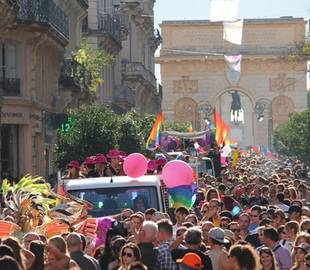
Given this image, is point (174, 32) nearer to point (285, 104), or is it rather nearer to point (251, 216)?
point (285, 104)

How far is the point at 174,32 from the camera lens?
354 ft

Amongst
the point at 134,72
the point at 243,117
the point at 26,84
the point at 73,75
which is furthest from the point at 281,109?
the point at 26,84

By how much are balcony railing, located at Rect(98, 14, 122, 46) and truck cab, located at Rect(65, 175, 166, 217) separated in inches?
1729

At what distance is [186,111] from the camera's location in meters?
113

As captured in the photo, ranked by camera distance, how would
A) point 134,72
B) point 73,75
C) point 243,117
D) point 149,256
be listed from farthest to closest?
1. point 243,117
2. point 134,72
3. point 73,75
4. point 149,256

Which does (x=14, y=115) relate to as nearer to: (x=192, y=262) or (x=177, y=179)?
(x=177, y=179)

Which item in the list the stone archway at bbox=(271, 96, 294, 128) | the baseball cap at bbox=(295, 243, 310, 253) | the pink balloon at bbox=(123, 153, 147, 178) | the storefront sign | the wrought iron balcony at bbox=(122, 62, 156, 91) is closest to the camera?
the baseball cap at bbox=(295, 243, 310, 253)

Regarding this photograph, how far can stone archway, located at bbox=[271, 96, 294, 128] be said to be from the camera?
112m

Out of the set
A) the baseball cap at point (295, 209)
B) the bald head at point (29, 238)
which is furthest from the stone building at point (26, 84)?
the bald head at point (29, 238)

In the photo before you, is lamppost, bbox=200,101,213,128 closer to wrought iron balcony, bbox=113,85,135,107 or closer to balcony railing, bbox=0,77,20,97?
wrought iron balcony, bbox=113,85,135,107

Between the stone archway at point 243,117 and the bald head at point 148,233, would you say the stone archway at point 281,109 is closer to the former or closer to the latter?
the stone archway at point 243,117

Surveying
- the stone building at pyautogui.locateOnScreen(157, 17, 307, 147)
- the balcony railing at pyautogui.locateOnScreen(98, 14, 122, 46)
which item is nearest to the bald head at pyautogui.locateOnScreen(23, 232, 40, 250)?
the balcony railing at pyautogui.locateOnScreen(98, 14, 122, 46)

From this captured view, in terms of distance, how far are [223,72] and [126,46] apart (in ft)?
113

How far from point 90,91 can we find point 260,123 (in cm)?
6627
